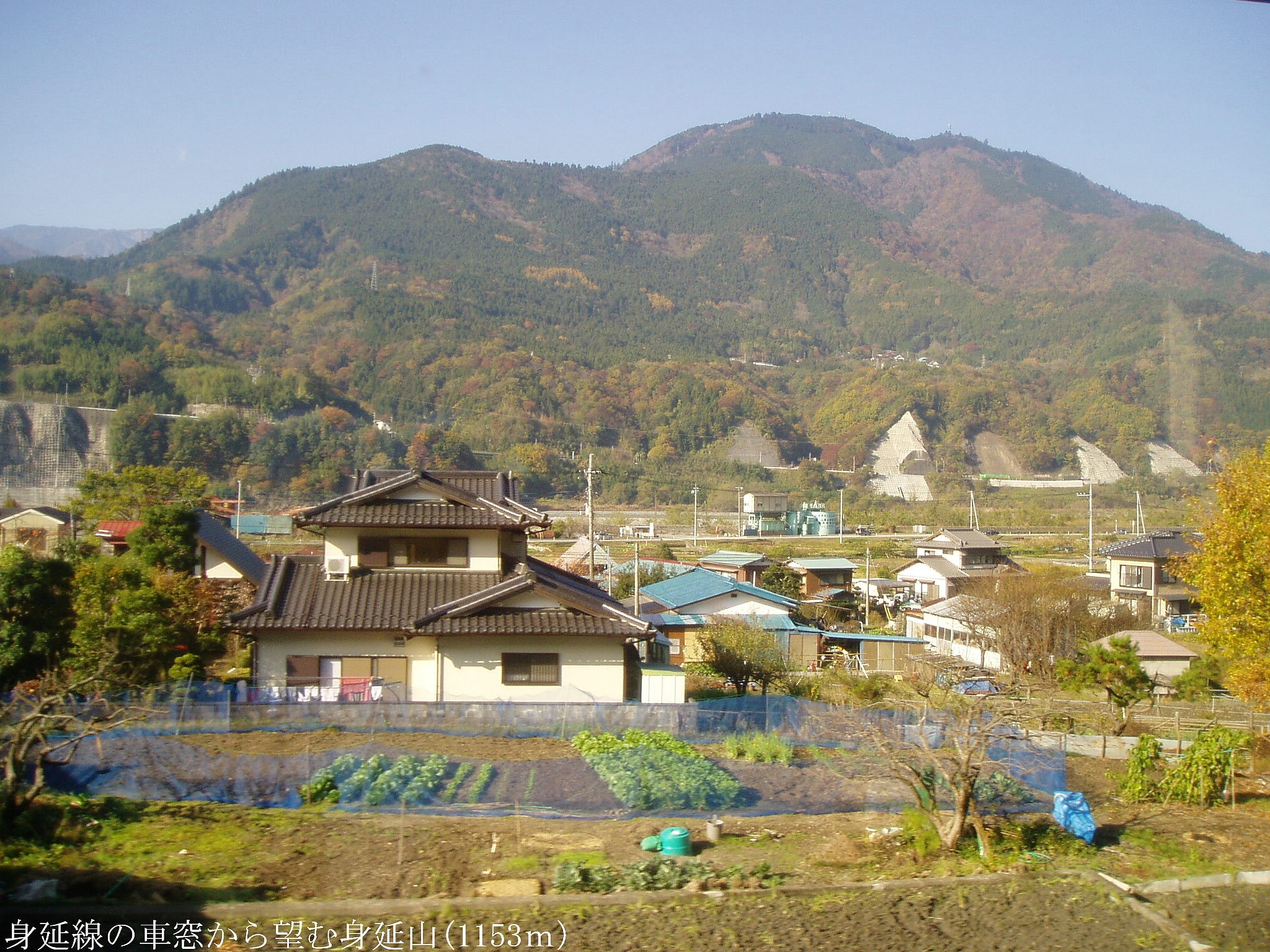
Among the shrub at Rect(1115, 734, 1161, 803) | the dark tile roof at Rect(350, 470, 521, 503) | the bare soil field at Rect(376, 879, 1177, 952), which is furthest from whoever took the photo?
the dark tile roof at Rect(350, 470, 521, 503)

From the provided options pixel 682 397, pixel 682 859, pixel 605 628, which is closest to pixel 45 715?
pixel 682 859

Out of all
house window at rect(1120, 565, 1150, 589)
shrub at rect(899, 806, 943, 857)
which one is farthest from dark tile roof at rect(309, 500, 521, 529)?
house window at rect(1120, 565, 1150, 589)

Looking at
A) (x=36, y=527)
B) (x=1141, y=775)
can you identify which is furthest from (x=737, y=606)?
(x=36, y=527)

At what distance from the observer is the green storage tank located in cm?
669

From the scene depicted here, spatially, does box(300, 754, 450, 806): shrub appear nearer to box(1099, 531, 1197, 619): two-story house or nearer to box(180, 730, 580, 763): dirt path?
box(180, 730, 580, 763): dirt path

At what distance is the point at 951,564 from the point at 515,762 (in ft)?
84.1

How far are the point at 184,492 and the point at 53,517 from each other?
368 cm

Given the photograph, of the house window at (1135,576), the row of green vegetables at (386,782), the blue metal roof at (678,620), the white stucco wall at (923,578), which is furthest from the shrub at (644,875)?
the house window at (1135,576)

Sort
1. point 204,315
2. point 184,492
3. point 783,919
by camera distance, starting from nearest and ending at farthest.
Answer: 1. point 783,919
2. point 184,492
3. point 204,315

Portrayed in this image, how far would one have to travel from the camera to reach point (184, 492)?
3077cm

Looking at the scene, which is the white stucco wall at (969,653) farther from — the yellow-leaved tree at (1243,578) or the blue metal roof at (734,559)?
the yellow-leaved tree at (1243,578)

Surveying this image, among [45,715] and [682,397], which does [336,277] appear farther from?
[45,715]

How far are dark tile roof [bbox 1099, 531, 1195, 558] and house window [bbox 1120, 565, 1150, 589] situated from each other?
12.0 inches

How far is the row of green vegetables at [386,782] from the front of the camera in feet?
25.2
